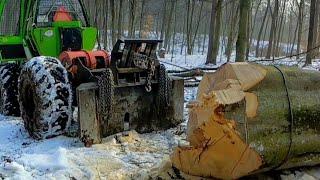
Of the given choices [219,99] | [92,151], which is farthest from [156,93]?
[219,99]

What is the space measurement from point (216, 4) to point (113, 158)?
1759 cm

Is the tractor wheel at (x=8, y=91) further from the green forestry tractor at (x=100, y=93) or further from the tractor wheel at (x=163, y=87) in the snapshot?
the tractor wheel at (x=163, y=87)

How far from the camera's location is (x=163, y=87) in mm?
5914

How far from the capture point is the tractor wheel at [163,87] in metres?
5.90

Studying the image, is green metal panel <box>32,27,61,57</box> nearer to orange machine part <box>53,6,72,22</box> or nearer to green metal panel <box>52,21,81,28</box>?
green metal panel <box>52,21,81,28</box>

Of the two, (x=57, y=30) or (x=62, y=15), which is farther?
(x=62, y=15)

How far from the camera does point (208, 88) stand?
→ 4.34 metres

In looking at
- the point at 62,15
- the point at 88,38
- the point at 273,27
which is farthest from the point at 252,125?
the point at 273,27

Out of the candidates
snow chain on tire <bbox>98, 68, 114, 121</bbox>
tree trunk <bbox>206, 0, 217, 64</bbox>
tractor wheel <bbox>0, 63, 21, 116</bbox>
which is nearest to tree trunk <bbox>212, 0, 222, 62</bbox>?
tree trunk <bbox>206, 0, 217, 64</bbox>

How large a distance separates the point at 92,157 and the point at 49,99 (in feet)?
3.61

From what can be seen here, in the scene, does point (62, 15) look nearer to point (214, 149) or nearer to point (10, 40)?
point (10, 40)

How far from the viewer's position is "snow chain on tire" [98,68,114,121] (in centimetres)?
529

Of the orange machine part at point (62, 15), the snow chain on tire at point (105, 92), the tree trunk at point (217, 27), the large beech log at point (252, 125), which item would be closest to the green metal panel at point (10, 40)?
the orange machine part at point (62, 15)

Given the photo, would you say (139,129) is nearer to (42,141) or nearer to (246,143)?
(42,141)
